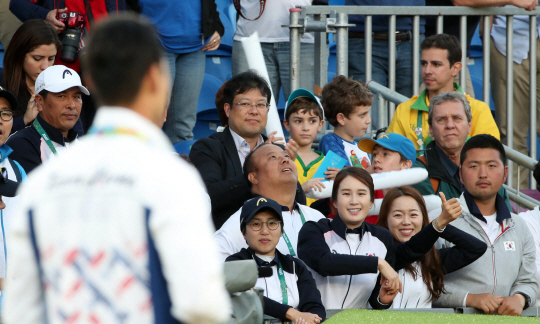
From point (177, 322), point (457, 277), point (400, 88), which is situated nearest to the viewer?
point (177, 322)

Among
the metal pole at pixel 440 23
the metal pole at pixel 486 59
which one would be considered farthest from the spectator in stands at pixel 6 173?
the metal pole at pixel 486 59

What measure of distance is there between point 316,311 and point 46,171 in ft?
8.35

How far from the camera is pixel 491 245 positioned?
458cm

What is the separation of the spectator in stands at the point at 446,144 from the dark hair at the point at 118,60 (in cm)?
373

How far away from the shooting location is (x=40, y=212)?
5.03ft

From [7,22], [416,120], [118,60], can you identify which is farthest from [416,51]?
[118,60]

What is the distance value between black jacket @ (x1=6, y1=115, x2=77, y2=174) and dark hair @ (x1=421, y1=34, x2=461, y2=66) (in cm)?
292

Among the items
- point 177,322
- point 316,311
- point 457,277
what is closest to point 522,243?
point 457,277

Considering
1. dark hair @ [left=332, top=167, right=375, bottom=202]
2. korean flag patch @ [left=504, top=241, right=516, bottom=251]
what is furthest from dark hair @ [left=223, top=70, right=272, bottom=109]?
korean flag patch @ [left=504, top=241, right=516, bottom=251]

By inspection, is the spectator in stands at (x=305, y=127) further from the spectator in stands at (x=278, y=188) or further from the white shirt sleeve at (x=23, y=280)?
the white shirt sleeve at (x=23, y=280)

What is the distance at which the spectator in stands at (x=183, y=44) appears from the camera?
612 cm

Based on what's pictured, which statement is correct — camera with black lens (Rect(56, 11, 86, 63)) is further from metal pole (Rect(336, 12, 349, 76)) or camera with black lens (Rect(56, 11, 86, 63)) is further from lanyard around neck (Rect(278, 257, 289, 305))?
lanyard around neck (Rect(278, 257, 289, 305))

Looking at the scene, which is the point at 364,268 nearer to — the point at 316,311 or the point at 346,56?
the point at 316,311

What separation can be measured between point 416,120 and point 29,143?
2.84 m
